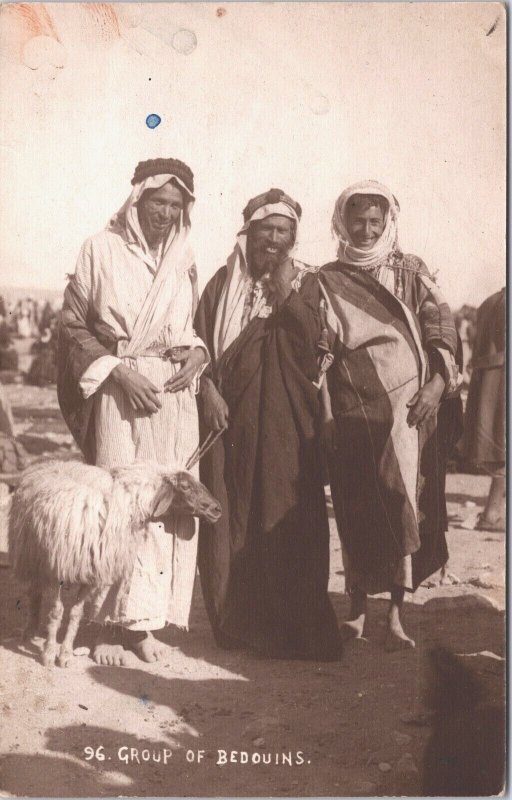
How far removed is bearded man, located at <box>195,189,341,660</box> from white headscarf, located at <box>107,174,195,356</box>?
149 millimetres

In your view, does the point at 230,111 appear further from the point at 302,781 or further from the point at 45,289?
the point at 302,781

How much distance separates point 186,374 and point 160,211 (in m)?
0.67

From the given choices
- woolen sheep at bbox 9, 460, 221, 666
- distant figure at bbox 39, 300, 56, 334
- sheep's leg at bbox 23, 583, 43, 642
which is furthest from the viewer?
distant figure at bbox 39, 300, 56, 334

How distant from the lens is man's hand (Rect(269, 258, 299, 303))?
3.86m

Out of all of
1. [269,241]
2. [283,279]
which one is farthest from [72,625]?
[269,241]

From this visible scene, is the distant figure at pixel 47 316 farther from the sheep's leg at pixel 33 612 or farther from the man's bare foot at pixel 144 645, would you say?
the man's bare foot at pixel 144 645

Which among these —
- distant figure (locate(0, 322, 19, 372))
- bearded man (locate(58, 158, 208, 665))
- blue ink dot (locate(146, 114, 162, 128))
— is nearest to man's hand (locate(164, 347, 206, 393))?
bearded man (locate(58, 158, 208, 665))

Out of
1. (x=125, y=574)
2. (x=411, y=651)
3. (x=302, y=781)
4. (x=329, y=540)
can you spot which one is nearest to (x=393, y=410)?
(x=329, y=540)

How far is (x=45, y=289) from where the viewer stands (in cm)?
386

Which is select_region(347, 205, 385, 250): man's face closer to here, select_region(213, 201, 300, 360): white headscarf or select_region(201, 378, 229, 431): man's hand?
select_region(213, 201, 300, 360): white headscarf

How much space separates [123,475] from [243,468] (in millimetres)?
488

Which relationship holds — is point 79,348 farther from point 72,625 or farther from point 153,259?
point 72,625

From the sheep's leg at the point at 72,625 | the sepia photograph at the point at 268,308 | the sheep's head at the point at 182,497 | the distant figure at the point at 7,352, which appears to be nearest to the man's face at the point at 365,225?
the sepia photograph at the point at 268,308

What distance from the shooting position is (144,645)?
3.80m
